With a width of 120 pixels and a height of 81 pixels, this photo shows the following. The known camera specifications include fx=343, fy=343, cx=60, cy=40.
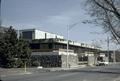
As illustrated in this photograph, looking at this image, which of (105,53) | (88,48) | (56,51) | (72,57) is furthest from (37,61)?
(105,53)

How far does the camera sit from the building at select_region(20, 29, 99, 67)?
7906cm

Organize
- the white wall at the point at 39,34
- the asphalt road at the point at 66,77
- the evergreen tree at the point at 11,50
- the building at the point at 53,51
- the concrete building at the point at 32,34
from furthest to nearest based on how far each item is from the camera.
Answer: the white wall at the point at 39,34 < the concrete building at the point at 32,34 < the building at the point at 53,51 < the evergreen tree at the point at 11,50 < the asphalt road at the point at 66,77

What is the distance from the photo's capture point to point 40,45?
9369cm

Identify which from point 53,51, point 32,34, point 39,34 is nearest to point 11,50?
point 53,51

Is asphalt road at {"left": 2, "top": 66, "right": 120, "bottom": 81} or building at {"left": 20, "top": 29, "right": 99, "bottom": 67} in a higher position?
building at {"left": 20, "top": 29, "right": 99, "bottom": 67}

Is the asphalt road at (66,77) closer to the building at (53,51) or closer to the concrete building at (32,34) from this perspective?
the building at (53,51)

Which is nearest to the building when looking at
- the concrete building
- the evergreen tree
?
the concrete building

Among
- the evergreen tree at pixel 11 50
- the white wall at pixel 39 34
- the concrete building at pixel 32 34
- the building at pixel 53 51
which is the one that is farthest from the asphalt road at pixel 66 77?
the white wall at pixel 39 34

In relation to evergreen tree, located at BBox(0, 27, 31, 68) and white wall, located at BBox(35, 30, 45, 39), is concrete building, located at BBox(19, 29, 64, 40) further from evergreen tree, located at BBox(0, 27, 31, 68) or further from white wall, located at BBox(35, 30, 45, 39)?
evergreen tree, located at BBox(0, 27, 31, 68)

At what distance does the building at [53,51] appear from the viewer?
79.1m

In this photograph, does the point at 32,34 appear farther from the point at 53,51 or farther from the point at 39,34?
the point at 53,51

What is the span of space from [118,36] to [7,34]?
166 ft

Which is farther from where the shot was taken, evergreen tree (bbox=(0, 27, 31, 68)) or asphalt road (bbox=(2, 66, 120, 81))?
evergreen tree (bbox=(0, 27, 31, 68))

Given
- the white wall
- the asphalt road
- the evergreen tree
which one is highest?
the white wall
